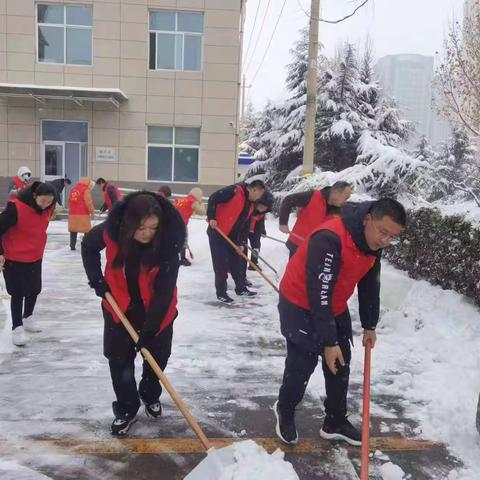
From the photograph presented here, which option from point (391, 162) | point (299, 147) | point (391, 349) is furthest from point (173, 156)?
point (391, 349)

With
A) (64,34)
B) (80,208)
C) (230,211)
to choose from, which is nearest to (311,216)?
(230,211)

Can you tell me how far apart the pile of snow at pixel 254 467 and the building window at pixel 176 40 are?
656 inches

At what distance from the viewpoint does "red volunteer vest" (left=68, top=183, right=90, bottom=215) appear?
10.4 m

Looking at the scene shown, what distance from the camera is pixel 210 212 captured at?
22.6 ft

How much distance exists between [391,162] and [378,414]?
6.10 metres

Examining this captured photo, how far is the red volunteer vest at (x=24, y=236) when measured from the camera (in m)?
4.55

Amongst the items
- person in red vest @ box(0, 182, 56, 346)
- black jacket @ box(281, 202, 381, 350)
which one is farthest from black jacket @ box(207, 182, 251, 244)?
black jacket @ box(281, 202, 381, 350)

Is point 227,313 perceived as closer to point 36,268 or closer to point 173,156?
point 36,268

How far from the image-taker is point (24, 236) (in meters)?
4.61

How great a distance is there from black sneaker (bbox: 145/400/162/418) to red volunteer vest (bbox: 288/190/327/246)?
116 inches

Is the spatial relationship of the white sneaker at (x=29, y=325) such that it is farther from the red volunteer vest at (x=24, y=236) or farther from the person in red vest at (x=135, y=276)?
the person in red vest at (x=135, y=276)

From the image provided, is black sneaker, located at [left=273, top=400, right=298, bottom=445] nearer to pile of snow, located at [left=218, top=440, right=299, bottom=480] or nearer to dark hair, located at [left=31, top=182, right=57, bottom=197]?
pile of snow, located at [left=218, top=440, right=299, bottom=480]

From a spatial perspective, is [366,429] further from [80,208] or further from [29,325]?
[80,208]

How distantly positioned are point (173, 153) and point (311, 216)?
41.7ft
